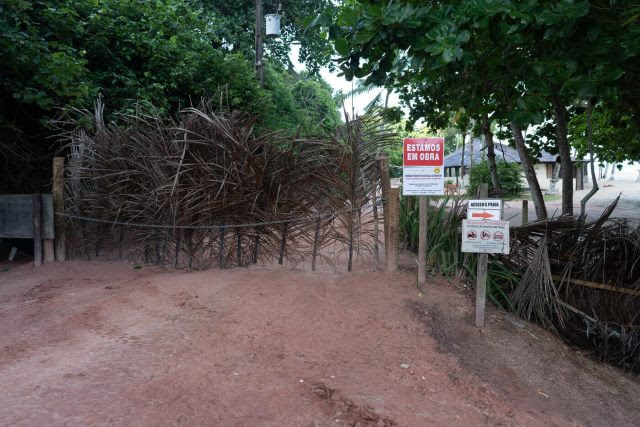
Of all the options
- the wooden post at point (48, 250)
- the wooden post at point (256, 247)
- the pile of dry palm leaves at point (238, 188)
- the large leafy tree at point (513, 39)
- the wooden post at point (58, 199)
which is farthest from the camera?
the wooden post at point (48, 250)

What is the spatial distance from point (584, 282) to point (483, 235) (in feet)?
4.91

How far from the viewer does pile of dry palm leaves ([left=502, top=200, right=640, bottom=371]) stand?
516 cm

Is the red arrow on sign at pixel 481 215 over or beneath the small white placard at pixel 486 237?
over

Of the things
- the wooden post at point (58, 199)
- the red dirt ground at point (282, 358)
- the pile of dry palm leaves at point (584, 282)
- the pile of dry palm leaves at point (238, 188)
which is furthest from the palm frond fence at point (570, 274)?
the wooden post at point (58, 199)

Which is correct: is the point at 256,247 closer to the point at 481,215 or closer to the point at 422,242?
the point at 422,242

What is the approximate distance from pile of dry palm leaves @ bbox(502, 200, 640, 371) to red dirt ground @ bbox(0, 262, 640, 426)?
0.99 feet

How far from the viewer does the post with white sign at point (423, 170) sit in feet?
17.0

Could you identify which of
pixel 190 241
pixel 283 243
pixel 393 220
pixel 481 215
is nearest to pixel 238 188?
pixel 283 243

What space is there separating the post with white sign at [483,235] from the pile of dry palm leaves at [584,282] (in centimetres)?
87

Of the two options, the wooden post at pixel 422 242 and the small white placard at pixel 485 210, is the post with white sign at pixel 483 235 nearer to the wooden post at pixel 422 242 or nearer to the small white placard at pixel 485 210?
the small white placard at pixel 485 210

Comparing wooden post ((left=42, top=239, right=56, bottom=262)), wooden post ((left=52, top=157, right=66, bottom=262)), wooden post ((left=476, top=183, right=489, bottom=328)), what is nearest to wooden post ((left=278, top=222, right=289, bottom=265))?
wooden post ((left=476, top=183, right=489, bottom=328))

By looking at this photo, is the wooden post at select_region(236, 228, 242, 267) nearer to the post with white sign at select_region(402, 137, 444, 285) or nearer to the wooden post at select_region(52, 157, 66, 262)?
the post with white sign at select_region(402, 137, 444, 285)

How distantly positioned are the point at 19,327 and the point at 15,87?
394 centimetres

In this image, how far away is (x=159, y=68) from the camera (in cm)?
904
